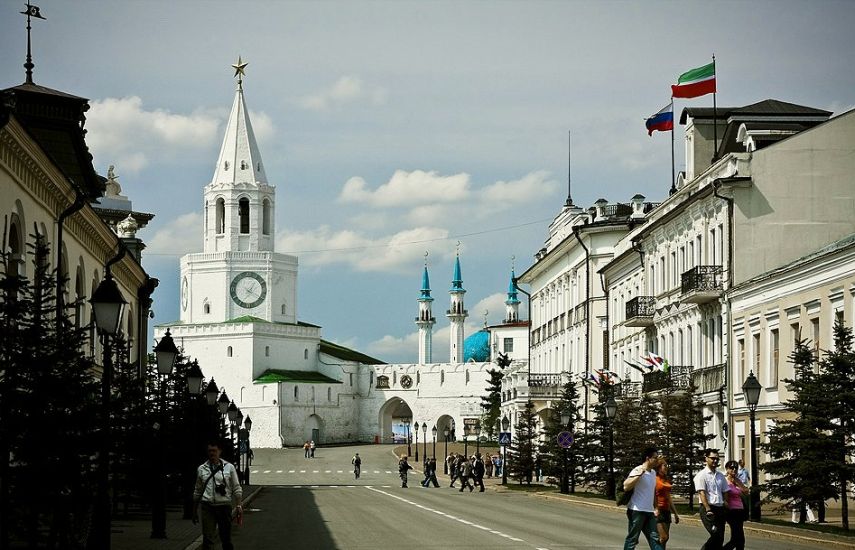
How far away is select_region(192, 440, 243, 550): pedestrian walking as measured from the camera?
824 inches

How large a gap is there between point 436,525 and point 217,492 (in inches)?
552

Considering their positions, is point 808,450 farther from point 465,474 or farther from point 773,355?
point 465,474

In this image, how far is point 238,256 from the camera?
183 m

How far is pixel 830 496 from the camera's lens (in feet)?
105

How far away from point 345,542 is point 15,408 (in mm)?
10599

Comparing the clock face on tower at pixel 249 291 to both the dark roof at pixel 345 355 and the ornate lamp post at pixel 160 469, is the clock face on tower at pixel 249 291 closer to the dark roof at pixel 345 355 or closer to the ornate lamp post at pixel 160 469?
the dark roof at pixel 345 355

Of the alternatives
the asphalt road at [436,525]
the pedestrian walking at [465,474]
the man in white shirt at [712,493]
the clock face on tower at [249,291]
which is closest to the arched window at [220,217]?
the clock face on tower at [249,291]

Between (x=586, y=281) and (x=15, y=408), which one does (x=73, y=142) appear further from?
(x=586, y=281)

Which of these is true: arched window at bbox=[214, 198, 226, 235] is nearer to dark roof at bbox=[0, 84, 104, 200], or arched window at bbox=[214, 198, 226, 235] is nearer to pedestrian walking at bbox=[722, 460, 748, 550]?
dark roof at bbox=[0, 84, 104, 200]

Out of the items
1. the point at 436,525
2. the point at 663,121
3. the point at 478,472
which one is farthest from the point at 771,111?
the point at 436,525

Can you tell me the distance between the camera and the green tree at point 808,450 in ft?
104

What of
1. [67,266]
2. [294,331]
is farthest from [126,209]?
[294,331]

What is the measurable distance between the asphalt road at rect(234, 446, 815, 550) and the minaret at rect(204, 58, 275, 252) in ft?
392

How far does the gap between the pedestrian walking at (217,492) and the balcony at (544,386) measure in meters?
67.3
